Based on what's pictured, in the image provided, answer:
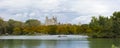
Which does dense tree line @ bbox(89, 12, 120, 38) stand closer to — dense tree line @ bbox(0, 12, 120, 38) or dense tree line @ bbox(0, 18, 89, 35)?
dense tree line @ bbox(0, 12, 120, 38)

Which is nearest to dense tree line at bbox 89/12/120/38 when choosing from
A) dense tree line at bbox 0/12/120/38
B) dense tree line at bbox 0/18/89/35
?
dense tree line at bbox 0/12/120/38

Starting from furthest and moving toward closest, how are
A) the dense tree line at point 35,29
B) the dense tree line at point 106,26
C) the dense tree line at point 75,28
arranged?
the dense tree line at point 35,29, the dense tree line at point 75,28, the dense tree line at point 106,26

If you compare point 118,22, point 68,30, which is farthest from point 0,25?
point 118,22

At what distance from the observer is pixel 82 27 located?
338 feet

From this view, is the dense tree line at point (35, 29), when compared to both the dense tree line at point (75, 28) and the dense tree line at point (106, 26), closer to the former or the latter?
the dense tree line at point (75, 28)

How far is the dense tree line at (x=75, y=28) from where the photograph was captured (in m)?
67.8

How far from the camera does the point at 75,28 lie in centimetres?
10619

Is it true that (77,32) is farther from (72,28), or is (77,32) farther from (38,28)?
(38,28)

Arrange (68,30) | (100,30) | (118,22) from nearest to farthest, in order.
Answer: (118,22), (100,30), (68,30)

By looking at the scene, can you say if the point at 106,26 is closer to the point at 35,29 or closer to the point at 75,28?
the point at 75,28

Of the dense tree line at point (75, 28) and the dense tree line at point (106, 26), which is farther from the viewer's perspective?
the dense tree line at point (75, 28)

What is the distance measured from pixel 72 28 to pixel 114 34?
40705 millimetres

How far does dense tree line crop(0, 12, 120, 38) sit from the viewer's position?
6775 cm

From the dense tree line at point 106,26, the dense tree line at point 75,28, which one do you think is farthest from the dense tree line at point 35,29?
the dense tree line at point 106,26
